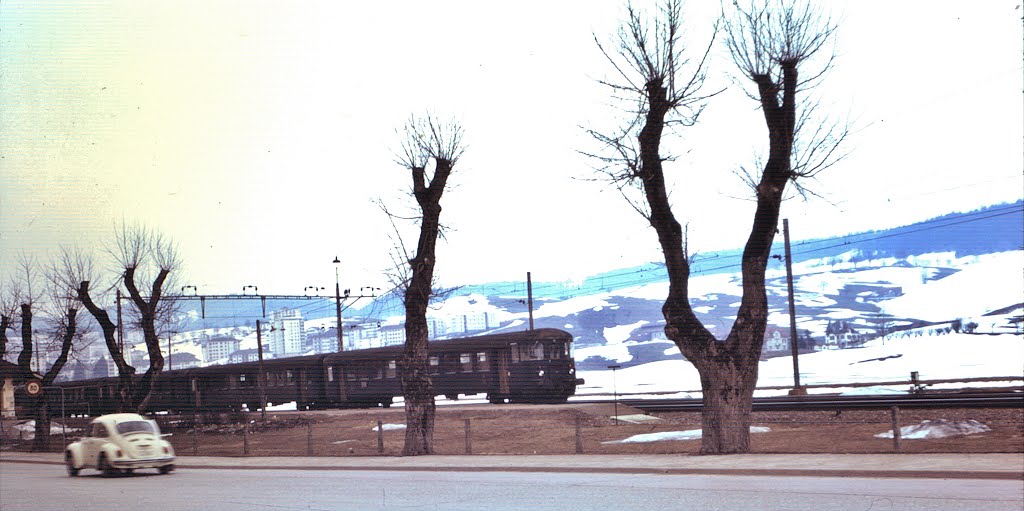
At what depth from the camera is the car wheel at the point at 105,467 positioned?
24.6 m

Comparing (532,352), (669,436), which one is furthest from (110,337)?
(669,436)

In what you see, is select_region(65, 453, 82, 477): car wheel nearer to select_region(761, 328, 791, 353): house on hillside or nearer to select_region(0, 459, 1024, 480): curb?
select_region(0, 459, 1024, 480): curb

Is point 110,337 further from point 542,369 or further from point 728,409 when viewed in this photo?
point 728,409

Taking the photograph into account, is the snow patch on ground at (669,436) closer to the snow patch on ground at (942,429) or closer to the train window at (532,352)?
the snow patch on ground at (942,429)

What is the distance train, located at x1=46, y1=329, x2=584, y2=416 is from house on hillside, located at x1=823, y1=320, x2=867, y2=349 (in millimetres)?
52040

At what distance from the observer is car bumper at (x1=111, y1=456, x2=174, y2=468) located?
79.7 feet

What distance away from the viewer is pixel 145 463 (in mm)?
24391

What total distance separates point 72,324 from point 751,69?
38010mm

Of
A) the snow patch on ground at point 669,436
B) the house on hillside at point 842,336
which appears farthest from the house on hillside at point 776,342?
the snow patch on ground at point 669,436

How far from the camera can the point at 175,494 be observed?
58.3 feet

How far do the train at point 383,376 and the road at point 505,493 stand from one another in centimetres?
1808

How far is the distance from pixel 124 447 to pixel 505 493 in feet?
43.8

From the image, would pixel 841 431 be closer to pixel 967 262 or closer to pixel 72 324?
pixel 72 324

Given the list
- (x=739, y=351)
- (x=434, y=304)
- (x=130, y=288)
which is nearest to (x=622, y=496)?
(x=739, y=351)
